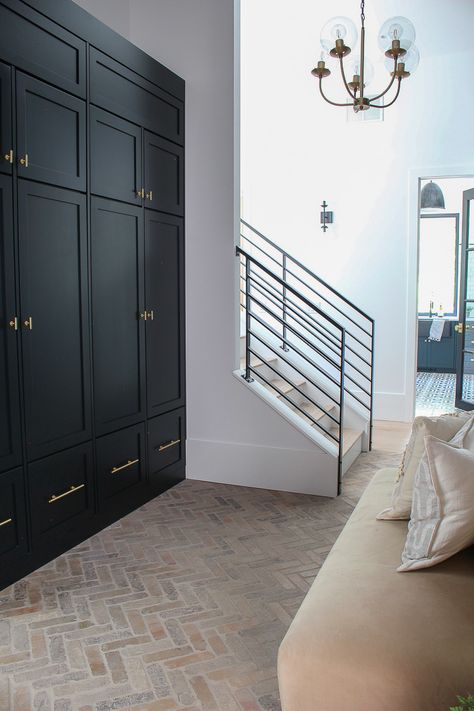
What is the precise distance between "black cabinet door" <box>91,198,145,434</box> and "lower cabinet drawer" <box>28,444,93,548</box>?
0.85 feet

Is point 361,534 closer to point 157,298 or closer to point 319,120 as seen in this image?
point 157,298

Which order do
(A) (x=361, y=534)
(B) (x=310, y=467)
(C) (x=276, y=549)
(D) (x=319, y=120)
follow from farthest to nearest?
(D) (x=319, y=120) → (B) (x=310, y=467) → (C) (x=276, y=549) → (A) (x=361, y=534)

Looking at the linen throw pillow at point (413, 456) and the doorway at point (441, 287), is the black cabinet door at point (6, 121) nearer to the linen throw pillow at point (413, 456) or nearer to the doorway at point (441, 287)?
the linen throw pillow at point (413, 456)

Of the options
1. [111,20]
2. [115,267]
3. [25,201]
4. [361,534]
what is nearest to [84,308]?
[115,267]

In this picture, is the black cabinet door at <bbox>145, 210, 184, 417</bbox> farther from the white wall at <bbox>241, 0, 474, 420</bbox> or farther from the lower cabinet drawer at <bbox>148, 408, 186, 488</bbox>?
the white wall at <bbox>241, 0, 474, 420</bbox>

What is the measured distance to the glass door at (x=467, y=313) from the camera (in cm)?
688

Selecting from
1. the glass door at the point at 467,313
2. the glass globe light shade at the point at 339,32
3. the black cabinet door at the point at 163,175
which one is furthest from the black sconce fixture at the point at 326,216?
the glass globe light shade at the point at 339,32

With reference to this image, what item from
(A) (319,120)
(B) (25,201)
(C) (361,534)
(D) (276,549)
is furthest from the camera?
(A) (319,120)

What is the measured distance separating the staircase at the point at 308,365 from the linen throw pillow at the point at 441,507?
2.35 metres

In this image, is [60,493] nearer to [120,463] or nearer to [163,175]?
[120,463]

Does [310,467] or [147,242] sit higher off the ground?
[147,242]

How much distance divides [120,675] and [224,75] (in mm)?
3854

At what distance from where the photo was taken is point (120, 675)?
231 centimetres

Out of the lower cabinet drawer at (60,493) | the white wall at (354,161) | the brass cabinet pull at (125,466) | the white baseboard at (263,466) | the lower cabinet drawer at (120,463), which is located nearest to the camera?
the lower cabinet drawer at (60,493)
